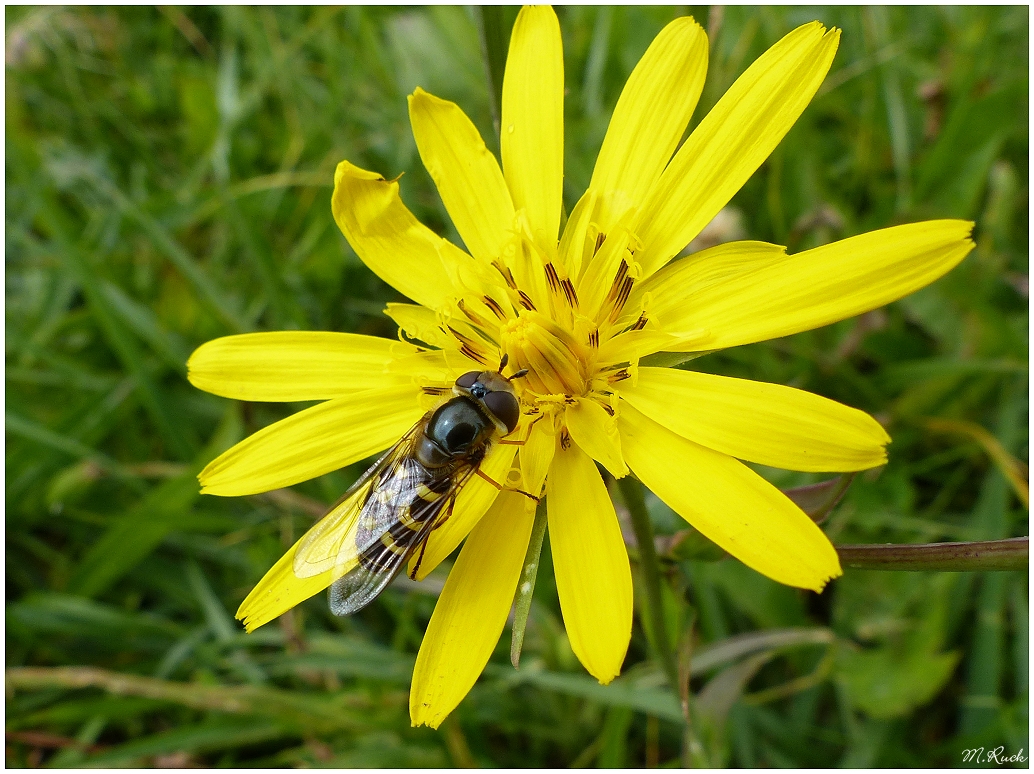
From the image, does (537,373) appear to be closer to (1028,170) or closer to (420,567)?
(420,567)

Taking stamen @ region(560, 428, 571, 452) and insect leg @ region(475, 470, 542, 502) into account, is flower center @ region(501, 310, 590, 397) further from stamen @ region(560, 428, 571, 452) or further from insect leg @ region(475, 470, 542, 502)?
insect leg @ region(475, 470, 542, 502)

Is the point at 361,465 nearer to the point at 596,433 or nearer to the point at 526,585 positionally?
the point at 596,433

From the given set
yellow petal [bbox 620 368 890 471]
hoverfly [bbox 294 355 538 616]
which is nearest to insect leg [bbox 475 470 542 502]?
hoverfly [bbox 294 355 538 616]

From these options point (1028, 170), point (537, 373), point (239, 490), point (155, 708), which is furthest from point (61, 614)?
point (1028, 170)

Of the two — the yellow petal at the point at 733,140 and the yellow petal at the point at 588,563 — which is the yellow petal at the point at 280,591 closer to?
the yellow petal at the point at 588,563

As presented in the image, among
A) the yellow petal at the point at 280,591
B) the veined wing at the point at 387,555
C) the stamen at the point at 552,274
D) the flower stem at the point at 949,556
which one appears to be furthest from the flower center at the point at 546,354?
the flower stem at the point at 949,556
